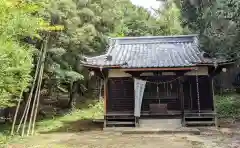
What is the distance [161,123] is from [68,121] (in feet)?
20.4

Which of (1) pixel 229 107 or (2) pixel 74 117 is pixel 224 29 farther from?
(2) pixel 74 117

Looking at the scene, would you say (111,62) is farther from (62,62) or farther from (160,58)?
(62,62)

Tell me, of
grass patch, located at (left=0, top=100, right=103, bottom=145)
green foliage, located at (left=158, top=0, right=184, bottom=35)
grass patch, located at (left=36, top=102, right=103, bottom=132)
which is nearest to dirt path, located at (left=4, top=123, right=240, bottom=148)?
grass patch, located at (left=0, top=100, right=103, bottom=145)

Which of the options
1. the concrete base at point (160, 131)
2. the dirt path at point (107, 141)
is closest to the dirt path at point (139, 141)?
the dirt path at point (107, 141)

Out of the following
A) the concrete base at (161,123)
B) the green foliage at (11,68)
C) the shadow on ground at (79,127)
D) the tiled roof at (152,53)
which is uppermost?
the tiled roof at (152,53)

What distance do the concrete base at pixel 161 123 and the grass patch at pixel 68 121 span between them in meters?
3.16

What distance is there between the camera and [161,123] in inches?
524

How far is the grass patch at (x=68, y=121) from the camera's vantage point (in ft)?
43.7

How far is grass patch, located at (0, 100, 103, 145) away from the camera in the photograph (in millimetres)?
13321

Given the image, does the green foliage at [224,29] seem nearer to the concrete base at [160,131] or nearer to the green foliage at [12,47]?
the concrete base at [160,131]

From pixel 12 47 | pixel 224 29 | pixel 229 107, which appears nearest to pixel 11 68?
pixel 12 47

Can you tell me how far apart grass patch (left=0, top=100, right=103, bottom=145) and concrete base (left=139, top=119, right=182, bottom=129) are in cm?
316

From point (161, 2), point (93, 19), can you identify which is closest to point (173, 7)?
point (161, 2)

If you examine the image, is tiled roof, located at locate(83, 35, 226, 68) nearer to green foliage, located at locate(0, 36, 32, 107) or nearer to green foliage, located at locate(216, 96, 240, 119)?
green foliage, located at locate(0, 36, 32, 107)
